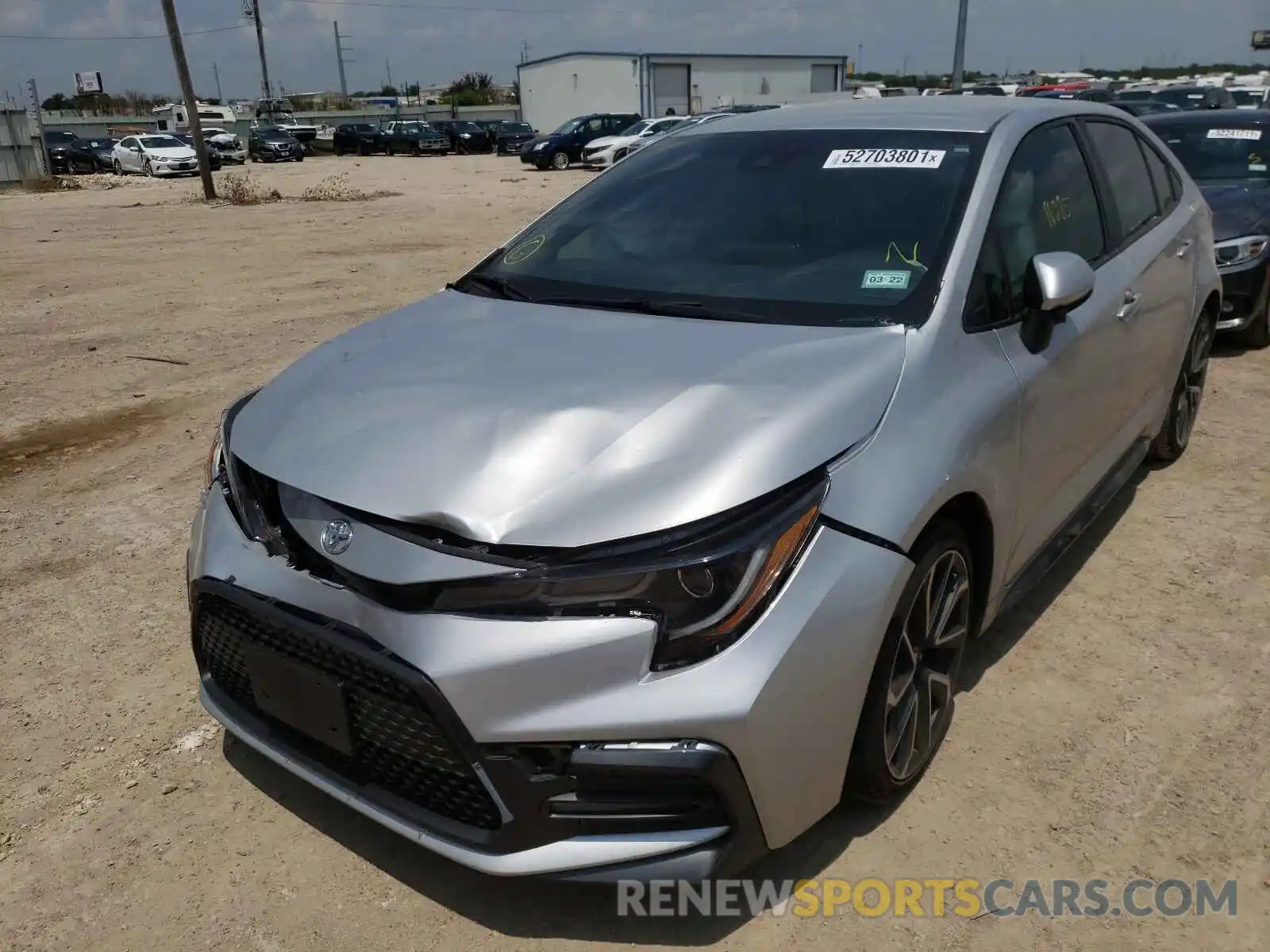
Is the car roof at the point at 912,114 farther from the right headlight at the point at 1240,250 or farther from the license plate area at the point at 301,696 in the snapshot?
the right headlight at the point at 1240,250

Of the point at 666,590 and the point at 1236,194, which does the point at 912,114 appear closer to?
the point at 666,590

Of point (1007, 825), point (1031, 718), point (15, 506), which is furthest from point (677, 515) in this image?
point (15, 506)

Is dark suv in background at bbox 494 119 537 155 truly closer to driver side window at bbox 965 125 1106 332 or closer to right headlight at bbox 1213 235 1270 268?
right headlight at bbox 1213 235 1270 268

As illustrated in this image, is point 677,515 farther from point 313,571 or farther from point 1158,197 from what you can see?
point 1158,197

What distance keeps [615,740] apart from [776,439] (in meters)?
0.72

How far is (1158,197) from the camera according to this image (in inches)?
169

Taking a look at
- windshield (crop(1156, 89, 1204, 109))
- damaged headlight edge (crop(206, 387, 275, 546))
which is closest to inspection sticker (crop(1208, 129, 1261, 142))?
damaged headlight edge (crop(206, 387, 275, 546))

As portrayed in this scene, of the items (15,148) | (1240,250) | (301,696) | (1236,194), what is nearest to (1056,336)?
(301,696)

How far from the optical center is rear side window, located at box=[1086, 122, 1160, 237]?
385 cm

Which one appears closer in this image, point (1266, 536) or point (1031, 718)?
point (1031, 718)

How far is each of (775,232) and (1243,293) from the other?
5035 millimetres

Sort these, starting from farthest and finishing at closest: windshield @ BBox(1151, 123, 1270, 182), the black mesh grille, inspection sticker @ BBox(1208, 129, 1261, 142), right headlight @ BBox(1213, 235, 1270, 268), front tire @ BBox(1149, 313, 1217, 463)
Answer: inspection sticker @ BBox(1208, 129, 1261, 142), windshield @ BBox(1151, 123, 1270, 182), right headlight @ BBox(1213, 235, 1270, 268), front tire @ BBox(1149, 313, 1217, 463), the black mesh grille

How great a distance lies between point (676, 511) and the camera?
2.04m

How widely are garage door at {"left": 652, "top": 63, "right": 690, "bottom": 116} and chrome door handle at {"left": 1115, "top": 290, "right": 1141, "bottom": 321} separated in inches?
1890
